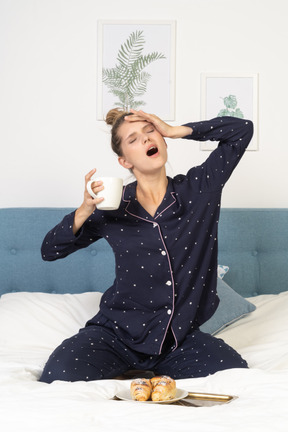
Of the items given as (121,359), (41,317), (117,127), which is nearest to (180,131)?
(117,127)

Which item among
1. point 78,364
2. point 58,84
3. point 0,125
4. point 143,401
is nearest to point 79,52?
point 58,84

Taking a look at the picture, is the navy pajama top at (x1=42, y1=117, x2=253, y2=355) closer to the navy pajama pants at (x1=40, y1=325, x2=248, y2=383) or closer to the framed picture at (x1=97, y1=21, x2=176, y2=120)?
the navy pajama pants at (x1=40, y1=325, x2=248, y2=383)

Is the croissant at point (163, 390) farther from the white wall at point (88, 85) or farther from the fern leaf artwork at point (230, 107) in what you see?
the fern leaf artwork at point (230, 107)

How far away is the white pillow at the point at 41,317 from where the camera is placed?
214 centimetres

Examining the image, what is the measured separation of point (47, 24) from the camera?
289 centimetres

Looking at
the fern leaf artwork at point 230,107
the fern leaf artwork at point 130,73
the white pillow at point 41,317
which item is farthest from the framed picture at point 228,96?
the white pillow at point 41,317

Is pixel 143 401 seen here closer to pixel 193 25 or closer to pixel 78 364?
pixel 78 364

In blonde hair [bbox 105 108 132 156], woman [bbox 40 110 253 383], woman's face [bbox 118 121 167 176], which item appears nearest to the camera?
woman [bbox 40 110 253 383]

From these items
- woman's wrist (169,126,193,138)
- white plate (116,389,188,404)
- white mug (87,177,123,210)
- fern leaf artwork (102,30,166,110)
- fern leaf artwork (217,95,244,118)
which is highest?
fern leaf artwork (102,30,166,110)

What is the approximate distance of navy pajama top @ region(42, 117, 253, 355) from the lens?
75.3 inches

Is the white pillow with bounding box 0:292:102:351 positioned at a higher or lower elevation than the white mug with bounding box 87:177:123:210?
lower

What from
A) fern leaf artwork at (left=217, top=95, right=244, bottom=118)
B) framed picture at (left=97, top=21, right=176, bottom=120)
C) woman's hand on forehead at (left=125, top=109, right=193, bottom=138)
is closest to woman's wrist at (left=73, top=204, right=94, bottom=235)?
woman's hand on forehead at (left=125, top=109, right=193, bottom=138)

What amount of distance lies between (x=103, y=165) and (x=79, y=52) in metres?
0.56

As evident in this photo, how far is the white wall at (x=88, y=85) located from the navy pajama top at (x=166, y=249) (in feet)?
2.78
